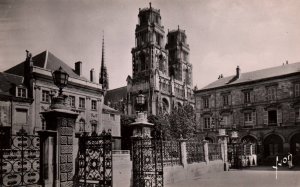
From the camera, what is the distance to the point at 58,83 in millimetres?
7871

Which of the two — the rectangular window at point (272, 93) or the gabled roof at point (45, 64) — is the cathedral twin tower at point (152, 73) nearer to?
the gabled roof at point (45, 64)

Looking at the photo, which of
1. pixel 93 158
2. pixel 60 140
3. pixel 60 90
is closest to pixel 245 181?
pixel 93 158

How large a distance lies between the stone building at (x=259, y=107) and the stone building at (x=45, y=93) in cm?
1148

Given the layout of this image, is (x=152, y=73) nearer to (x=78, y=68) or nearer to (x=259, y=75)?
(x=78, y=68)

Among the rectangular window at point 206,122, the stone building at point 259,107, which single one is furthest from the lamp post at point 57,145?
the rectangular window at point 206,122

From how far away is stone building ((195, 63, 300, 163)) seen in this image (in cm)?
3095

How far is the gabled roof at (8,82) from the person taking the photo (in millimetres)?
25438

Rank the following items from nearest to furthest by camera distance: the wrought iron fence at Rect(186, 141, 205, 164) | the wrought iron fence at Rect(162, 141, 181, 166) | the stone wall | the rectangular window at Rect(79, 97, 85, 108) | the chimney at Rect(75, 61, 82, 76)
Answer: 1. the stone wall
2. the wrought iron fence at Rect(162, 141, 181, 166)
3. the wrought iron fence at Rect(186, 141, 205, 164)
4. the rectangular window at Rect(79, 97, 85, 108)
5. the chimney at Rect(75, 61, 82, 76)

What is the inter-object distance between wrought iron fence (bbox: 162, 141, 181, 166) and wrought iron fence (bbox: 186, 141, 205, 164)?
101cm

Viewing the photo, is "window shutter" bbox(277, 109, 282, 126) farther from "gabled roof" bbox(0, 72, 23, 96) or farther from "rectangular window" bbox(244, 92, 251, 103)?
"gabled roof" bbox(0, 72, 23, 96)

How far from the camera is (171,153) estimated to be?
Result: 48.7ft

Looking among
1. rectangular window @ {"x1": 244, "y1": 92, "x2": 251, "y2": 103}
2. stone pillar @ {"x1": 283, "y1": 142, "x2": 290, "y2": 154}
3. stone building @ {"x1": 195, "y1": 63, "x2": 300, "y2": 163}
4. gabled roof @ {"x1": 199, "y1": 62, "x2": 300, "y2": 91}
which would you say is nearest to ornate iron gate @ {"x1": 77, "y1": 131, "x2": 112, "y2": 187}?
stone building @ {"x1": 195, "y1": 63, "x2": 300, "y2": 163}

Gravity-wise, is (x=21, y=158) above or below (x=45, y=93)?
below

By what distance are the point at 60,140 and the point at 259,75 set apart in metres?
30.8
